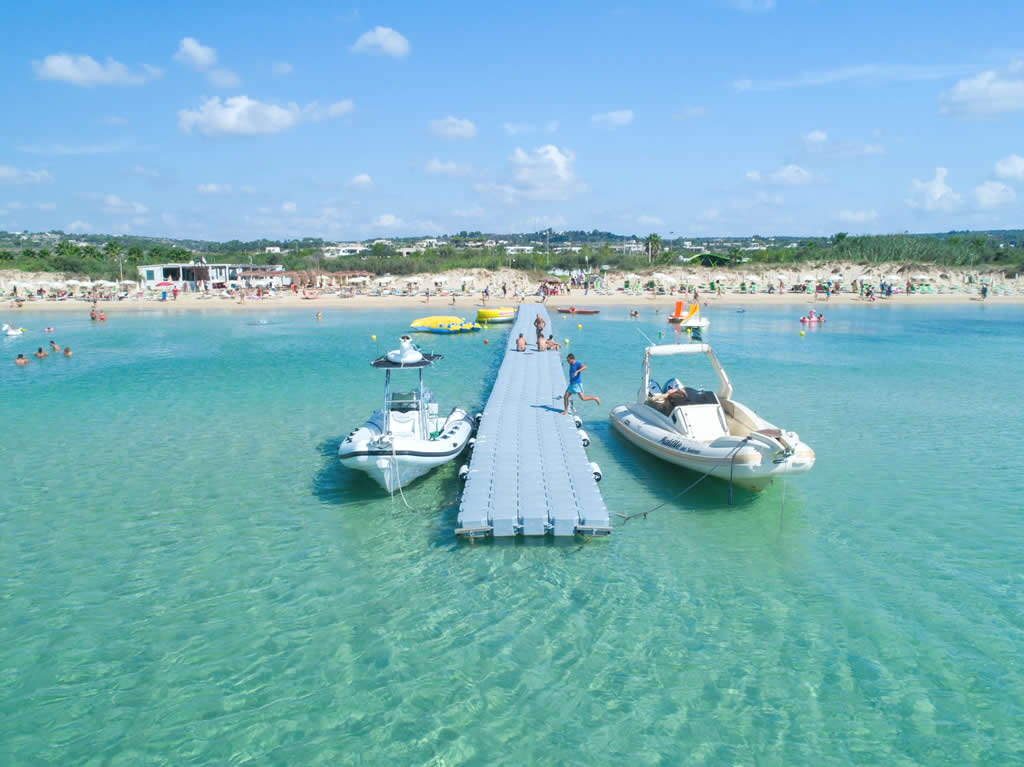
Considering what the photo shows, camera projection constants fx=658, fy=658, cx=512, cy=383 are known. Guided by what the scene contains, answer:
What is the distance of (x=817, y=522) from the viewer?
11.4 meters

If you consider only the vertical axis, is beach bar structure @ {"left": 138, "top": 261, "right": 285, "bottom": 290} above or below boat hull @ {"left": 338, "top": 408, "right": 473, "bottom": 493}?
above

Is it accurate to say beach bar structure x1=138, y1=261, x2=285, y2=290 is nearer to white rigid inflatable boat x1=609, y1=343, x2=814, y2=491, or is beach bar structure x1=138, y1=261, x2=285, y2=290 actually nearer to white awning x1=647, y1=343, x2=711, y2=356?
white awning x1=647, y1=343, x2=711, y2=356

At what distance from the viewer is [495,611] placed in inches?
337

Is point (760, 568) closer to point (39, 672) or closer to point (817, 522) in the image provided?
point (817, 522)

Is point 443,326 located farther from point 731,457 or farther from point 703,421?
point 731,457

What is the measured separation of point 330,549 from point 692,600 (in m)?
5.55

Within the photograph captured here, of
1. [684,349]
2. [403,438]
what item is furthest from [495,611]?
[684,349]

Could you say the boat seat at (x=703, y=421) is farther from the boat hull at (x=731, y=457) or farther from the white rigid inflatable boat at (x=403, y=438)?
the white rigid inflatable boat at (x=403, y=438)

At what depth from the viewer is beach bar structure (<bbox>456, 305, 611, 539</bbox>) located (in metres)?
10.0

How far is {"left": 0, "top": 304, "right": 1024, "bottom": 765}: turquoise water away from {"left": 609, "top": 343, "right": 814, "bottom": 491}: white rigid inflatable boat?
2.18ft

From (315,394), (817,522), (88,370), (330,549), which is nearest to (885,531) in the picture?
(817,522)

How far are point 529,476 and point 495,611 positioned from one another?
11.3 feet

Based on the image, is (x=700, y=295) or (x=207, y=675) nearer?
(x=207, y=675)

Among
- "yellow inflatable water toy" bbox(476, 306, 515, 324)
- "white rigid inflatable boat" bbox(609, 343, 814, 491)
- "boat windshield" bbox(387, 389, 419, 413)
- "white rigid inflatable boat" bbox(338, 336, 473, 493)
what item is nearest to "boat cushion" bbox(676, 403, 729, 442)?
"white rigid inflatable boat" bbox(609, 343, 814, 491)
